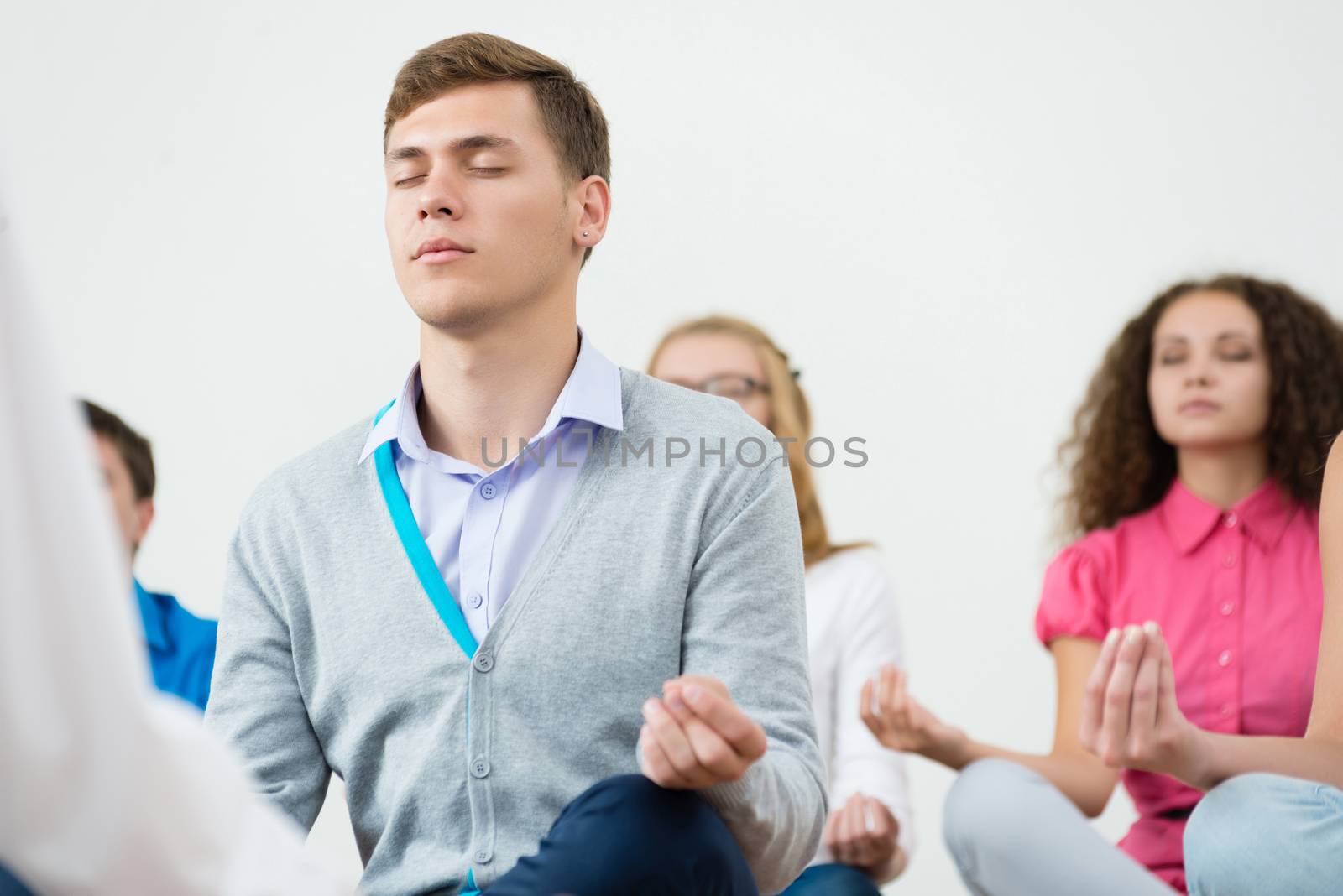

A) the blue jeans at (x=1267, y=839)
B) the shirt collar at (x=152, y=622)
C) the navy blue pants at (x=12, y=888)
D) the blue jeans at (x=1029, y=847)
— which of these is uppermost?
the navy blue pants at (x=12, y=888)

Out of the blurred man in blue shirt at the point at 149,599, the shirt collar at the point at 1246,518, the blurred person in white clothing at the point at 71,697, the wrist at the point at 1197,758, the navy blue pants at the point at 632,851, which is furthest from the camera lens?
the blurred man in blue shirt at the point at 149,599

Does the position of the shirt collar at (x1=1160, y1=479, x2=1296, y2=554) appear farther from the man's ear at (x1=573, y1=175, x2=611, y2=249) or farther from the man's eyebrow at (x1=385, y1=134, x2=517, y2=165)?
the man's eyebrow at (x1=385, y1=134, x2=517, y2=165)

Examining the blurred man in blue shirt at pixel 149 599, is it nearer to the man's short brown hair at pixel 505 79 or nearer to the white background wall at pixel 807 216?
the white background wall at pixel 807 216

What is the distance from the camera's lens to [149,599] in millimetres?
2018

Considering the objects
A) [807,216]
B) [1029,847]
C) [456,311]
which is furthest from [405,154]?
[807,216]

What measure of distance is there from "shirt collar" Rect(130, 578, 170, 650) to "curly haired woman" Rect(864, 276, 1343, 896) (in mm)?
977

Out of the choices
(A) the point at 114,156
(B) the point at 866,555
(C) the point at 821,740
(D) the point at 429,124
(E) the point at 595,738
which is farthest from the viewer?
(A) the point at 114,156

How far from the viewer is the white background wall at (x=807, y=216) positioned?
2719 mm

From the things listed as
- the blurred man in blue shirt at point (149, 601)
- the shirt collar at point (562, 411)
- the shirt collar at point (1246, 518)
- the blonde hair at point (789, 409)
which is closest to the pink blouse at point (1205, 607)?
the shirt collar at point (1246, 518)

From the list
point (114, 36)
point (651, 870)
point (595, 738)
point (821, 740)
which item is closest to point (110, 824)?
point (651, 870)

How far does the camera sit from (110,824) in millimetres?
559

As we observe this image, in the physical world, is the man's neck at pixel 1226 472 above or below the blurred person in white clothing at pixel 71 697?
below

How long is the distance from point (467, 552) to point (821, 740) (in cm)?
84

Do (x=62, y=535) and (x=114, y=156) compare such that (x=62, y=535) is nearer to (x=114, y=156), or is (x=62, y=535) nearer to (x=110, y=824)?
(x=110, y=824)
